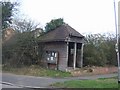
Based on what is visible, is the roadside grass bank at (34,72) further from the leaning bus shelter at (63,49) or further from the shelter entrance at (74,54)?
the shelter entrance at (74,54)

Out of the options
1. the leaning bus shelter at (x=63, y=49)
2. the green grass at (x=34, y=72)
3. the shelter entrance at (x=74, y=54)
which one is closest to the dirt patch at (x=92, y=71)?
the green grass at (x=34, y=72)

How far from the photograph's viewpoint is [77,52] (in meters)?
33.1

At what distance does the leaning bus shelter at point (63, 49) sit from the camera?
30.9 m

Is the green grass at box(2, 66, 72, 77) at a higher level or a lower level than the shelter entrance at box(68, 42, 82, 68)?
lower

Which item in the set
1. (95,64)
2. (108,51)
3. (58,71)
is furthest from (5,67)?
(108,51)

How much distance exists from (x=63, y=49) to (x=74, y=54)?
168 cm

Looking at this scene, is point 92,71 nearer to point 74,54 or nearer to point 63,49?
point 74,54

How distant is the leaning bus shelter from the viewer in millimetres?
30906

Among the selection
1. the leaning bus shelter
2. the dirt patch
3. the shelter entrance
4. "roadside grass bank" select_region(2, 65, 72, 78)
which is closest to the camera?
"roadside grass bank" select_region(2, 65, 72, 78)

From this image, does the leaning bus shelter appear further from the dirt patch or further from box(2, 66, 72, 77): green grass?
box(2, 66, 72, 77): green grass

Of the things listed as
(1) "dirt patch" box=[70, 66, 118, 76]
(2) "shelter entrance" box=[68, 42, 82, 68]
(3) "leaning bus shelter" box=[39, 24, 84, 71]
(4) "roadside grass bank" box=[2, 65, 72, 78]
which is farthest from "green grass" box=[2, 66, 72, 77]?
(2) "shelter entrance" box=[68, 42, 82, 68]

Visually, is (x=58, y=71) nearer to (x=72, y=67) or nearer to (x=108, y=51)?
(x=72, y=67)

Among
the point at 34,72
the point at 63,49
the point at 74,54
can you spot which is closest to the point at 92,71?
the point at 74,54

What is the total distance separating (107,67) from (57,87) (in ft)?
52.4
